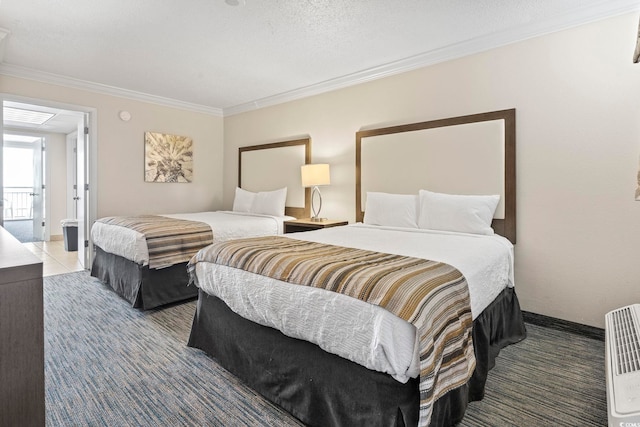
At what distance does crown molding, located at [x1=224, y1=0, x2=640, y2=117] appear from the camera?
2.55 m

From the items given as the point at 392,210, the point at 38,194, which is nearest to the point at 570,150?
the point at 392,210

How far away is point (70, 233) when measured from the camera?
6.07 m

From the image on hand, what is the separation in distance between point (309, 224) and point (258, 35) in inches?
81.5

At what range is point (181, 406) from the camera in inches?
69.9

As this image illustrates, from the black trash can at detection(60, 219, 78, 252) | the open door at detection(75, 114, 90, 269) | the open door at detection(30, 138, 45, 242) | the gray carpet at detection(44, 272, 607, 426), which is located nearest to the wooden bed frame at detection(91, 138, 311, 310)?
the gray carpet at detection(44, 272, 607, 426)

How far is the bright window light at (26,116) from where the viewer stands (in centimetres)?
527

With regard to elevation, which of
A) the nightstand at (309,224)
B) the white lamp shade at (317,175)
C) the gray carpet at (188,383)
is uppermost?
the white lamp shade at (317,175)

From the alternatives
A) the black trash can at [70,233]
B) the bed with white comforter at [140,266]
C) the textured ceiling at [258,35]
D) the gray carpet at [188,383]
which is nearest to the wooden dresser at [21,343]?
the gray carpet at [188,383]

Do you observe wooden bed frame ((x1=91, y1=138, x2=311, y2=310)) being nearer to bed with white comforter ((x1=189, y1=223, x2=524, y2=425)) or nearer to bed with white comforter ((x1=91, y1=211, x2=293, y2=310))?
bed with white comforter ((x1=91, y1=211, x2=293, y2=310))

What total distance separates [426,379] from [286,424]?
→ 80cm

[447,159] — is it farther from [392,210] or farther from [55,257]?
[55,257]

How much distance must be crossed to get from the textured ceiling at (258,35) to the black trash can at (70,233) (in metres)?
2.85

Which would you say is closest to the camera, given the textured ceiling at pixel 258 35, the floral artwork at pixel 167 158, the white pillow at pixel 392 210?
the textured ceiling at pixel 258 35

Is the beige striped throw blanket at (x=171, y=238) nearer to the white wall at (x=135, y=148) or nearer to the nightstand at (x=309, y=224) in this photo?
the nightstand at (x=309, y=224)
